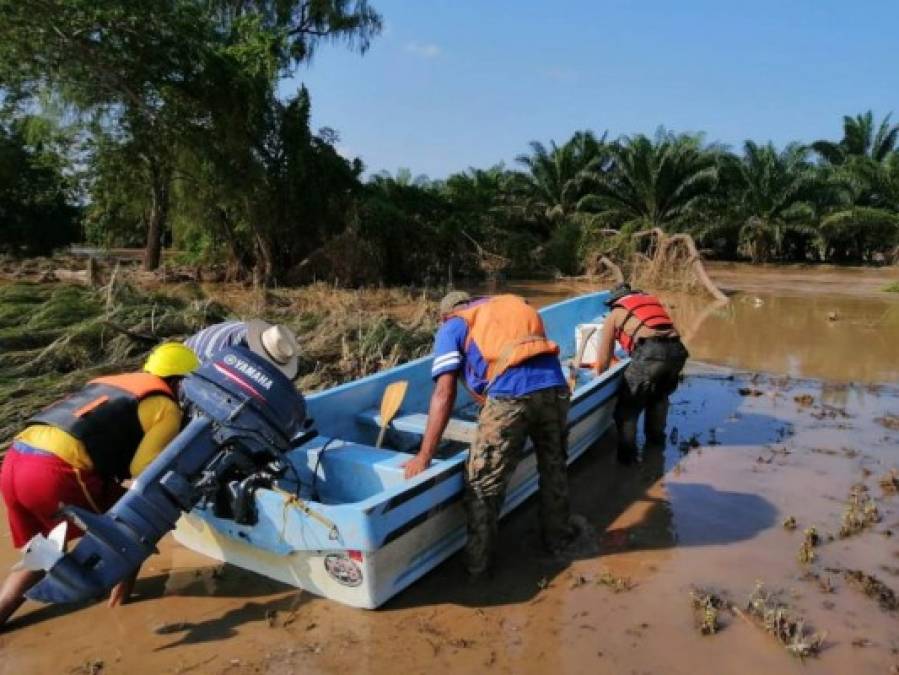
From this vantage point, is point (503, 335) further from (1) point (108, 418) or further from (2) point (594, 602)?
(1) point (108, 418)

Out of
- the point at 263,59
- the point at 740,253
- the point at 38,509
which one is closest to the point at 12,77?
the point at 263,59

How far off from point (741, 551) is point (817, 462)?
7.15 ft

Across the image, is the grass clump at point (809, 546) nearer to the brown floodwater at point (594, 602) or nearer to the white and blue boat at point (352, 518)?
the brown floodwater at point (594, 602)

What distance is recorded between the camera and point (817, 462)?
6246 millimetres

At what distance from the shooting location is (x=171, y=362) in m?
3.56

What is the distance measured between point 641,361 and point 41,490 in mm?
4543

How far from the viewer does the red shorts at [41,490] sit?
3.23 meters

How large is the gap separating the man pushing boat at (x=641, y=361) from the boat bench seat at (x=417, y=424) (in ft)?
5.67

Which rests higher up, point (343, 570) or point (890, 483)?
point (343, 570)

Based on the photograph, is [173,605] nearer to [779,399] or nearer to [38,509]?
[38,509]

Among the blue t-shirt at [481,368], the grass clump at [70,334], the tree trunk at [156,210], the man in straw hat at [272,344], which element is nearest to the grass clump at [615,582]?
the blue t-shirt at [481,368]

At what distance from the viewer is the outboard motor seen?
3.04 m

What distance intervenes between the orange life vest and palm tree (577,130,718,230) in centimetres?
2591

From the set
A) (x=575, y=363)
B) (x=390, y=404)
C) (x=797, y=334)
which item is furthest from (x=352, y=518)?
(x=797, y=334)
